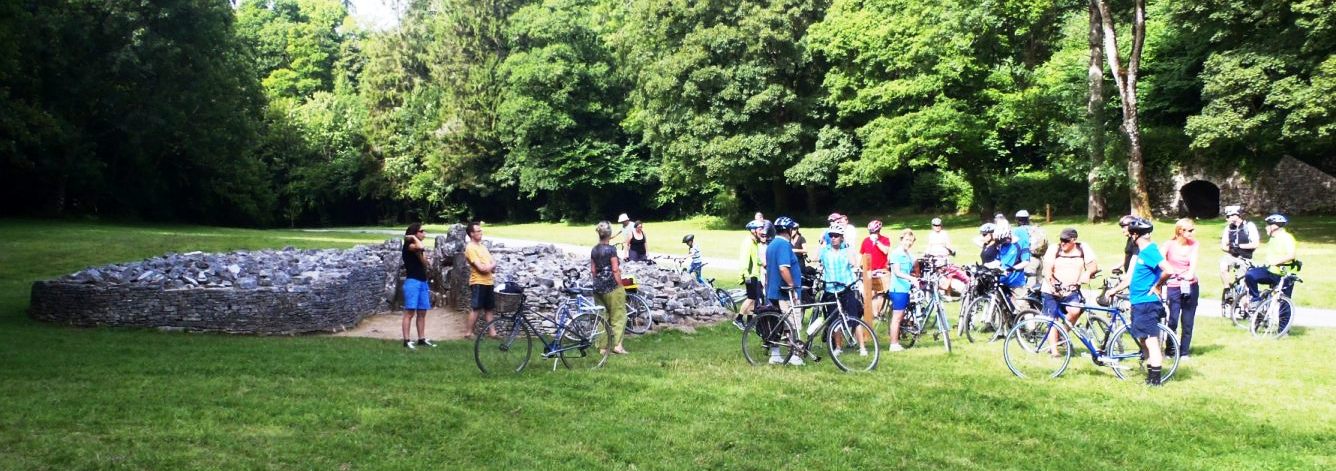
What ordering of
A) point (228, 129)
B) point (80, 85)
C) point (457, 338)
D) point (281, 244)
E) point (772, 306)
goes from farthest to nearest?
point (228, 129), point (80, 85), point (281, 244), point (457, 338), point (772, 306)

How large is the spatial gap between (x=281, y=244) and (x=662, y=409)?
2198cm

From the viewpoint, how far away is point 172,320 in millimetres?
13289

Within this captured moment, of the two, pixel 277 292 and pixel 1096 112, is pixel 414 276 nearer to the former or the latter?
pixel 277 292

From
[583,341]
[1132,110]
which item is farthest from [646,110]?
[583,341]

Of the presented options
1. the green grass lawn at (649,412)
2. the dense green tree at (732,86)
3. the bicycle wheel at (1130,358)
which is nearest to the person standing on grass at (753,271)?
the green grass lawn at (649,412)

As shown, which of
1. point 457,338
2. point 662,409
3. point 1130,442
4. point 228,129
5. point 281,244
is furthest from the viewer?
point 228,129

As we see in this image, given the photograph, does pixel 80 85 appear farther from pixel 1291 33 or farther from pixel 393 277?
pixel 1291 33

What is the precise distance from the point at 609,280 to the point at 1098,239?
22016mm

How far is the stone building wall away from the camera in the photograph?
31.1 meters

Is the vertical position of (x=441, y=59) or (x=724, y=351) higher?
(x=441, y=59)

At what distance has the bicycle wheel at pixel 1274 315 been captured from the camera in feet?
39.0

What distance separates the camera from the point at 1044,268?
10406mm

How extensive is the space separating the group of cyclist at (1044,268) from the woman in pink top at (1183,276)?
0.01 metres

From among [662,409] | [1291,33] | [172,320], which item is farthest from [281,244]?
[1291,33]
